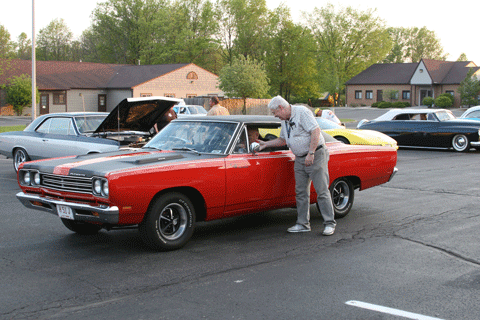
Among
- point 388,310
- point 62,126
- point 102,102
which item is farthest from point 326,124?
point 102,102

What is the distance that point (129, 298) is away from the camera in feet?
14.9

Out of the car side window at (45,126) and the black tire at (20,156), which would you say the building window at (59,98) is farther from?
the car side window at (45,126)

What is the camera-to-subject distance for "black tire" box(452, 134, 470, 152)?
61.4 ft

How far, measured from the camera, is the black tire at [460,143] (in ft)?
61.4

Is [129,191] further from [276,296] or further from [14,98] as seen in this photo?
[14,98]

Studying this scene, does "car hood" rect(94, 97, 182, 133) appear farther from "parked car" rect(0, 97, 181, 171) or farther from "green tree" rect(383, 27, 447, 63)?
"green tree" rect(383, 27, 447, 63)

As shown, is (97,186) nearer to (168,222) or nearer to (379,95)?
(168,222)

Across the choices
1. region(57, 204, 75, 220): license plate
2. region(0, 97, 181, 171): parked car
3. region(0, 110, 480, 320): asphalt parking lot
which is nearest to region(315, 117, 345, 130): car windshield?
region(0, 97, 181, 171): parked car

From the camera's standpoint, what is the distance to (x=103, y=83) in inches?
2203

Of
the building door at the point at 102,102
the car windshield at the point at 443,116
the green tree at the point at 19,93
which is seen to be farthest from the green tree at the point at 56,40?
the car windshield at the point at 443,116

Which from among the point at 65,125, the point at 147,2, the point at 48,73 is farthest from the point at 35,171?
the point at 147,2

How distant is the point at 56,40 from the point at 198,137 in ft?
331

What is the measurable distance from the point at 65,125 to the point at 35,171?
5.91 m

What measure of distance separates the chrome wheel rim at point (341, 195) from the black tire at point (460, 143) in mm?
12487
